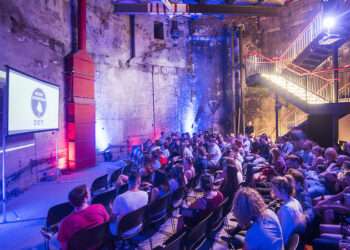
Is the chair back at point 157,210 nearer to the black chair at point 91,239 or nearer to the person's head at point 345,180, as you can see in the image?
the black chair at point 91,239

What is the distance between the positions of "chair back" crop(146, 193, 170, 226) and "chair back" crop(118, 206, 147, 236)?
A: 26 cm

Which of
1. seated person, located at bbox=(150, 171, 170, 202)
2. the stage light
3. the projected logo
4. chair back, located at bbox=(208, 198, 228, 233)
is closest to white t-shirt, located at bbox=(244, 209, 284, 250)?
chair back, located at bbox=(208, 198, 228, 233)

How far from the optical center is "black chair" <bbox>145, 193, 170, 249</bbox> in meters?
3.95

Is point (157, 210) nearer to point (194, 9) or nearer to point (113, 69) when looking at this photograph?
point (113, 69)

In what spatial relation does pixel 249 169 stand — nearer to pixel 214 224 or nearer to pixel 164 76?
pixel 214 224

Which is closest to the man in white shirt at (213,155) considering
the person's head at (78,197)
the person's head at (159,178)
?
the person's head at (159,178)

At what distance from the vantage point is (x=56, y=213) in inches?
138

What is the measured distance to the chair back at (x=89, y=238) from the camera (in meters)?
2.71

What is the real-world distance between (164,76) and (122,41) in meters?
2.72

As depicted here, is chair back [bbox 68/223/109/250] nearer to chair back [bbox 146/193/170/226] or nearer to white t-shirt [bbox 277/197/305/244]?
chair back [bbox 146/193/170/226]

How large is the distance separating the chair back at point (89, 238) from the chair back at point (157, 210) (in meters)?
0.94

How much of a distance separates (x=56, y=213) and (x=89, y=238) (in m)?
0.90

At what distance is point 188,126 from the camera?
1505cm

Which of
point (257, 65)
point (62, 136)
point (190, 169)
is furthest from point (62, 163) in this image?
point (257, 65)
